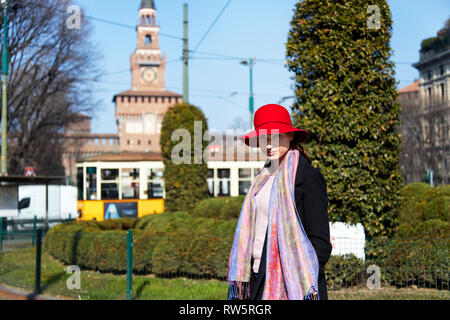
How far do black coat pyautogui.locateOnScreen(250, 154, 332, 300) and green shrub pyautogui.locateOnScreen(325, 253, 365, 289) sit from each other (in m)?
5.70

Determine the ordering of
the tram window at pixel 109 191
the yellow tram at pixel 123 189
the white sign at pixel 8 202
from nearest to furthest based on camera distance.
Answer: the white sign at pixel 8 202, the yellow tram at pixel 123 189, the tram window at pixel 109 191

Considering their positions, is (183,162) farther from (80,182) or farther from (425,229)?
(425,229)

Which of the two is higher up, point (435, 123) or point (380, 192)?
point (435, 123)

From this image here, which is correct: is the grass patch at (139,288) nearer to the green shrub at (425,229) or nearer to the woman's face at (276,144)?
the green shrub at (425,229)

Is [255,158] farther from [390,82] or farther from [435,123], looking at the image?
[435,123]

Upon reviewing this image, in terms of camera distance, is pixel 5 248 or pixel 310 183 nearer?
pixel 310 183

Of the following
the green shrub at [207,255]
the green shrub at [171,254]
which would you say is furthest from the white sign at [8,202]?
the green shrub at [207,255]

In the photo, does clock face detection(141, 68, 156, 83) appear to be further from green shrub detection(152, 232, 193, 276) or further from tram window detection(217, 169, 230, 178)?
green shrub detection(152, 232, 193, 276)

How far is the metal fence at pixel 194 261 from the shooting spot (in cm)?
779

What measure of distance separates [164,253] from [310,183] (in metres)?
7.95

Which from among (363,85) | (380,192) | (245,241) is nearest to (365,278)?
(380,192)

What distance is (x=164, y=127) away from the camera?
17.3m

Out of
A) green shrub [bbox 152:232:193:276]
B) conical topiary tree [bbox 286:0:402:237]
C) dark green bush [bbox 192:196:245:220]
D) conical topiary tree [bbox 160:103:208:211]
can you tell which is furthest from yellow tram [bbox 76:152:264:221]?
conical topiary tree [bbox 286:0:402:237]

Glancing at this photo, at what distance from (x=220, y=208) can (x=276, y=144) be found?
A: 1184 cm
